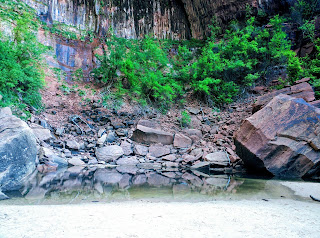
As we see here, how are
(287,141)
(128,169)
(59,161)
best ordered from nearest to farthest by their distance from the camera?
(287,141) → (59,161) → (128,169)

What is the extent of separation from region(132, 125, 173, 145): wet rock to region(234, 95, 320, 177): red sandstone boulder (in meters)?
4.44

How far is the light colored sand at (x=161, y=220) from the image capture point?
2393 millimetres

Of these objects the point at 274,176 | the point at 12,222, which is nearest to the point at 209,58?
the point at 274,176

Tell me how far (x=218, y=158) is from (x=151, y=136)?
→ 378 centimetres

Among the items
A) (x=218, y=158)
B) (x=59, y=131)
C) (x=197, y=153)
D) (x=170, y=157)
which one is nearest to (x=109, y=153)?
(x=59, y=131)

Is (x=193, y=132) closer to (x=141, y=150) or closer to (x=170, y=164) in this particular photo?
(x=170, y=164)

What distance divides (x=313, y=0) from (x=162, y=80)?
1343 cm

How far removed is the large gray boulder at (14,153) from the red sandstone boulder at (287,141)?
7639 millimetres

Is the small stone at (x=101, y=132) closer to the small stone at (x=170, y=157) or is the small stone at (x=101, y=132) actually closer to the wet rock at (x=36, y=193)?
the small stone at (x=170, y=157)

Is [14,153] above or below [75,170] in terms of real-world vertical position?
above

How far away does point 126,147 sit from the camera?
1053 cm

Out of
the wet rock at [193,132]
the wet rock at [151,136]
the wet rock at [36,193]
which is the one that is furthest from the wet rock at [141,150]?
the wet rock at [36,193]

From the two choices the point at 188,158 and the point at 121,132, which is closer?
the point at 188,158

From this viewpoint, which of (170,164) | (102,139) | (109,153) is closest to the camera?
(170,164)
